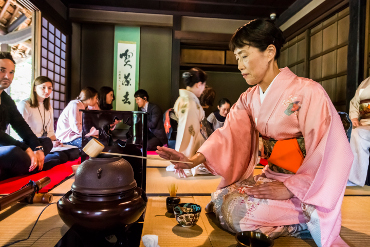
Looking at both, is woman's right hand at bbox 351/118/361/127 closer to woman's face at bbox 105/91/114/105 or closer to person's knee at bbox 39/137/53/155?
person's knee at bbox 39/137/53/155

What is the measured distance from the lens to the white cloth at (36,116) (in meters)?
4.00

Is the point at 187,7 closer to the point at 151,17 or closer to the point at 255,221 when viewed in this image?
the point at 151,17

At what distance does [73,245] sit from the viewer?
1.36 meters

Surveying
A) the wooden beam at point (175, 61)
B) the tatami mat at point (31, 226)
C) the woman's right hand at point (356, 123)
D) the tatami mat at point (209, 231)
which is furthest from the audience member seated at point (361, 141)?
the wooden beam at point (175, 61)

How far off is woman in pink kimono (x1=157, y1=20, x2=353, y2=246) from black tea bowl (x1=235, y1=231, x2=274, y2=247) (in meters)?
0.27

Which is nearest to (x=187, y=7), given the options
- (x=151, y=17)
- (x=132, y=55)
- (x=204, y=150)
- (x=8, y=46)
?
(x=151, y=17)

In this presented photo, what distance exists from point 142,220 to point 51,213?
0.73m

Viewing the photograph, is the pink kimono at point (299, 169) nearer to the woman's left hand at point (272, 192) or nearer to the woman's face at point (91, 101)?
the woman's left hand at point (272, 192)

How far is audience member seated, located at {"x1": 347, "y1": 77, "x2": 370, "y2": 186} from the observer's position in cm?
305

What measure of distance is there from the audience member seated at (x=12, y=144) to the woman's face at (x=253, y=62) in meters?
2.66

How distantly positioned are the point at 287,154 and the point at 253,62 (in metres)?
0.69

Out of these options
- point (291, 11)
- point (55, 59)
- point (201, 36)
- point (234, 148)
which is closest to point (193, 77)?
point (234, 148)

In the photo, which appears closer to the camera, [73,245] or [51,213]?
[73,245]

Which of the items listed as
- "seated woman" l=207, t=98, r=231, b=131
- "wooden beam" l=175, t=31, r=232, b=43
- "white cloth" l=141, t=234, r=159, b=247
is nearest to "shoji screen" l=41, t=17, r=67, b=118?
"wooden beam" l=175, t=31, r=232, b=43
